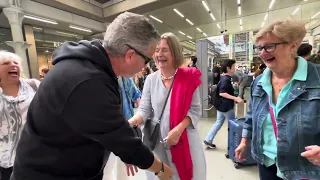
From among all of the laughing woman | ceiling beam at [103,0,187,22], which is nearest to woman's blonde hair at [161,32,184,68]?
the laughing woman

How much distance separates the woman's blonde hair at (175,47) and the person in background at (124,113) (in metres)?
0.53

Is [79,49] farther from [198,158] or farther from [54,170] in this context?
[198,158]

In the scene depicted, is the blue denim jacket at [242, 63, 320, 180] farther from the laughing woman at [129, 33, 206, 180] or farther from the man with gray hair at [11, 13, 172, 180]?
the man with gray hair at [11, 13, 172, 180]

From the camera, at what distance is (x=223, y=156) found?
3018 millimetres

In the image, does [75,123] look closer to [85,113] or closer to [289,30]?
[85,113]

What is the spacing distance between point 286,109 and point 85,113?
0.99 meters

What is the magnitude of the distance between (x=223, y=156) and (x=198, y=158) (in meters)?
1.83

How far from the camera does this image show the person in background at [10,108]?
1.47 meters

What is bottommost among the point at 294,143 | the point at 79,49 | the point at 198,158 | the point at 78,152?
the point at 198,158

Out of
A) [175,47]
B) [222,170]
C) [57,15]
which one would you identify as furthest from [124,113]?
[57,15]

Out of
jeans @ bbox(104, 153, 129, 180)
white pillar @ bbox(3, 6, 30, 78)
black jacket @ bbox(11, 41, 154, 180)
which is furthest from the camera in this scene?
white pillar @ bbox(3, 6, 30, 78)

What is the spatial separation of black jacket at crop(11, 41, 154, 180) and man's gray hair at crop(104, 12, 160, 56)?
6 cm

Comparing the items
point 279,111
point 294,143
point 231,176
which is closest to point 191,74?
point 279,111

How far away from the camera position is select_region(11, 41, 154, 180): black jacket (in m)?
0.66
